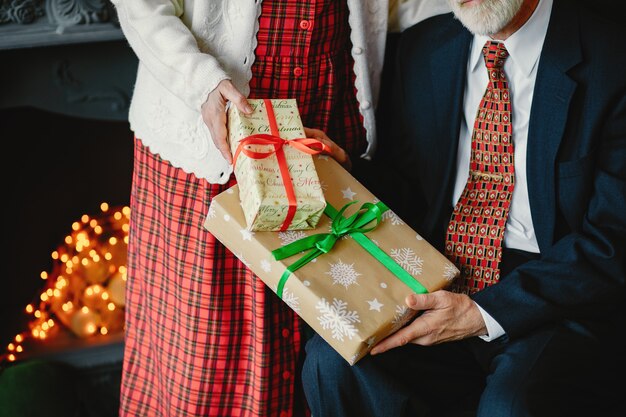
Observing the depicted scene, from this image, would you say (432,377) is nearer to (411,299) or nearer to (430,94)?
(411,299)

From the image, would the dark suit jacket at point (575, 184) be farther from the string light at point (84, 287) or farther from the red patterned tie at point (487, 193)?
the string light at point (84, 287)

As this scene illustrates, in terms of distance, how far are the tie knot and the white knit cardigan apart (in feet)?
0.78

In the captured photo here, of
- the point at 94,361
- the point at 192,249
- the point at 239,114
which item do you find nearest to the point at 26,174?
the point at 94,361

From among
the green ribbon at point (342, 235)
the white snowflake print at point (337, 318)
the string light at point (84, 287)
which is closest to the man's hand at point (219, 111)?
the green ribbon at point (342, 235)

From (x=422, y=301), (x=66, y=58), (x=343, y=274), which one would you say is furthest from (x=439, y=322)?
(x=66, y=58)

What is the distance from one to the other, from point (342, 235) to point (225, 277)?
1.27 feet

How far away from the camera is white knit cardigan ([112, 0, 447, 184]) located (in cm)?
145

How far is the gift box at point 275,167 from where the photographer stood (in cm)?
127

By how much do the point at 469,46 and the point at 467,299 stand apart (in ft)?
1.84

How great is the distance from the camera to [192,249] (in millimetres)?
1648

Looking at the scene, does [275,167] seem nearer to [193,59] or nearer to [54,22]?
[193,59]

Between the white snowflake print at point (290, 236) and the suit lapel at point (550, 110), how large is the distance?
51 cm

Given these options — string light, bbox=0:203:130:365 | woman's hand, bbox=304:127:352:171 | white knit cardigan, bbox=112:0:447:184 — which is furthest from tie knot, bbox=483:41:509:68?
string light, bbox=0:203:130:365

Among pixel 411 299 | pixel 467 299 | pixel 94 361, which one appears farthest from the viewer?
pixel 94 361
